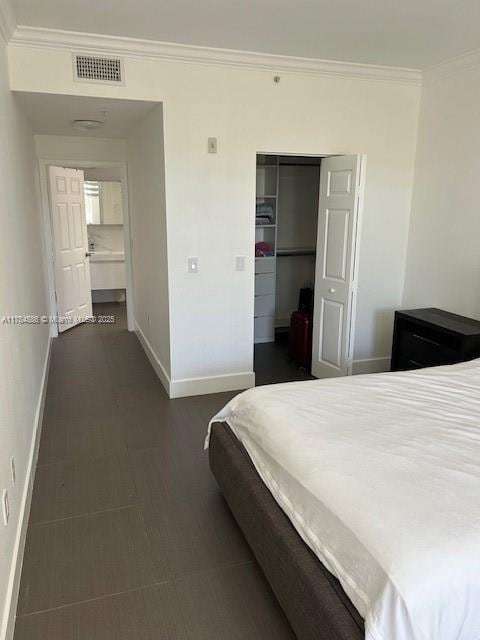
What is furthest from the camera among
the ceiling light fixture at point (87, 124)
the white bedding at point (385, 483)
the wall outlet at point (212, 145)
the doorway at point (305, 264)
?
the ceiling light fixture at point (87, 124)

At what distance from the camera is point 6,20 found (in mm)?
2928

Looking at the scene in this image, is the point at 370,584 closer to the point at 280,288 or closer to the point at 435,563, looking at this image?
the point at 435,563

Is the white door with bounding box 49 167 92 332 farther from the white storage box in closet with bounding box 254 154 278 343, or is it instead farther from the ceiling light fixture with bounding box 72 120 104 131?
the white storage box in closet with bounding box 254 154 278 343

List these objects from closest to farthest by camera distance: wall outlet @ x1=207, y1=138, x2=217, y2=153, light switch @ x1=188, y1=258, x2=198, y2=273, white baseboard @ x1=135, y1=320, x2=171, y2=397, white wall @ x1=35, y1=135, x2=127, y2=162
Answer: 1. wall outlet @ x1=207, y1=138, x2=217, y2=153
2. light switch @ x1=188, y1=258, x2=198, y2=273
3. white baseboard @ x1=135, y1=320, x2=171, y2=397
4. white wall @ x1=35, y1=135, x2=127, y2=162

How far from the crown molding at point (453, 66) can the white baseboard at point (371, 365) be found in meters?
2.59

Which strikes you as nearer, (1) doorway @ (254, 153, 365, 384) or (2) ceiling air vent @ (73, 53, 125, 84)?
(2) ceiling air vent @ (73, 53, 125, 84)

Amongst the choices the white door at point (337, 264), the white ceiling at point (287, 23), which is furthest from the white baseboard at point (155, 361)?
the white ceiling at point (287, 23)

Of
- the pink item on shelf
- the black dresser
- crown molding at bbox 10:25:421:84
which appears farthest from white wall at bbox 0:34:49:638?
the black dresser

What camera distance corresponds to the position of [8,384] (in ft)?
7.62

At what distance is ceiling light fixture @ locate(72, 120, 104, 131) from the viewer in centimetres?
456

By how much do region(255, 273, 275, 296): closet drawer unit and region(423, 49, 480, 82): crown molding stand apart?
8.45 feet

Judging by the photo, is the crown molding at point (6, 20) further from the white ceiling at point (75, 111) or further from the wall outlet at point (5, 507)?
the wall outlet at point (5, 507)

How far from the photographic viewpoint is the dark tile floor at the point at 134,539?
2000 mm

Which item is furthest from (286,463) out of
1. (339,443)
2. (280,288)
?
(280,288)
